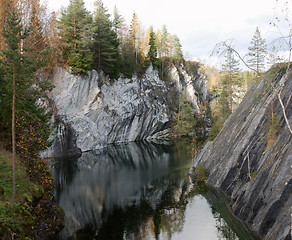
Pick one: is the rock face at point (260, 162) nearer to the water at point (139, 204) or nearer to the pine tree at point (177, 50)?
the water at point (139, 204)

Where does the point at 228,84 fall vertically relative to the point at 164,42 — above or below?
below

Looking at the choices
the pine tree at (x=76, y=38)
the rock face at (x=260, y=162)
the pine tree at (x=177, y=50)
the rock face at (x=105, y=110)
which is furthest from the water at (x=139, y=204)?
the pine tree at (x=177, y=50)

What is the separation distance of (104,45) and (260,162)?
38331 mm

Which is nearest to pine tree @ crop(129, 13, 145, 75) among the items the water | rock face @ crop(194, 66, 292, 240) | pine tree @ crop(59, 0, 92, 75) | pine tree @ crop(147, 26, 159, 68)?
pine tree @ crop(147, 26, 159, 68)

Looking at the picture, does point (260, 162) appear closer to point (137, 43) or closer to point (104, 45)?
point (104, 45)

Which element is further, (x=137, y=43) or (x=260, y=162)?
(x=137, y=43)

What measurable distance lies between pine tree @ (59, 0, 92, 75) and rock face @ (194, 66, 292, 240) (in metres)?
28.5

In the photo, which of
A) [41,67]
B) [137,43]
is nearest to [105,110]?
[137,43]

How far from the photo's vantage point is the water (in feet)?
49.4

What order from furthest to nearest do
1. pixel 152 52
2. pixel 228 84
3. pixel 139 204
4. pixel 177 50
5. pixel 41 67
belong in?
pixel 177 50 < pixel 152 52 < pixel 228 84 < pixel 139 204 < pixel 41 67

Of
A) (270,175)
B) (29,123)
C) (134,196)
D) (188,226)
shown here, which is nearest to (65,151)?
(134,196)

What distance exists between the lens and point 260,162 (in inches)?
668

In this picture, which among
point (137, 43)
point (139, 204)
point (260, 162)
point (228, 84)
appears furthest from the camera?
point (137, 43)

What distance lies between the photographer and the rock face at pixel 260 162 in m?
12.4
